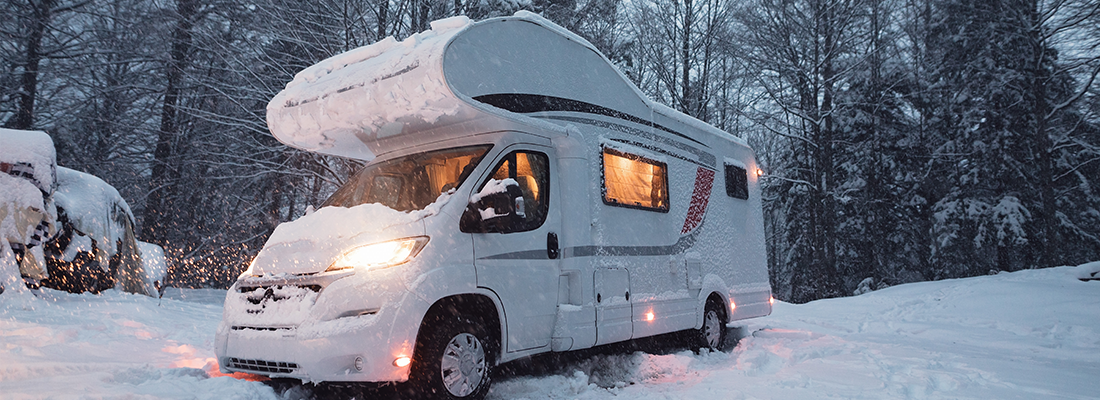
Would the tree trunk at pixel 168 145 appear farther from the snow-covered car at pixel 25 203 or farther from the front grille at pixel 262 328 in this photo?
the front grille at pixel 262 328

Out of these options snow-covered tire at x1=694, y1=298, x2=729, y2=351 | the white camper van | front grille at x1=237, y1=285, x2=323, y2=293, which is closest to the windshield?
the white camper van

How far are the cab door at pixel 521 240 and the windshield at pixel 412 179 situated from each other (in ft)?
0.90

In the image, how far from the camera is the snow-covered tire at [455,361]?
4.19m

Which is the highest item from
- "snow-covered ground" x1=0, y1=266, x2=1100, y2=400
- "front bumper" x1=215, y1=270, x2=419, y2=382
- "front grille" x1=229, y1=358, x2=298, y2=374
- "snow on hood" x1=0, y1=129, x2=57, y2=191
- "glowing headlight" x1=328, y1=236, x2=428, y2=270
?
"snow on hood" x1=0, y1=129, x2=57, y2=191

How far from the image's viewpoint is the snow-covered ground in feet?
14.2

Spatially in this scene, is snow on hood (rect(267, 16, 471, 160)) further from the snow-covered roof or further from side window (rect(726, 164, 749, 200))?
side window (rect(726, 164, 749, 200))

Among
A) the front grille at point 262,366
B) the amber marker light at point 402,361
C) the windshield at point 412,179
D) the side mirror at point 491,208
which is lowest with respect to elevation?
the front grille at point 262,366

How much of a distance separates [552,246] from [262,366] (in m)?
2.35

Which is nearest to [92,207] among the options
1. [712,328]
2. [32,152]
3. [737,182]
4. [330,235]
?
[32,152]

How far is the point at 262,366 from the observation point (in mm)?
4273

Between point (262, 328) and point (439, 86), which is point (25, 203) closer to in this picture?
point (262, 328)

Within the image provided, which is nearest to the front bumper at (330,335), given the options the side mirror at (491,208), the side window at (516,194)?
the side mirror at (491,208)

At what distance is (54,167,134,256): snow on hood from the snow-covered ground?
0.94m

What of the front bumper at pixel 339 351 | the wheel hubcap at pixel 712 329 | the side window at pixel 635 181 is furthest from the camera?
the wheel hubcap at pixel 712 329
